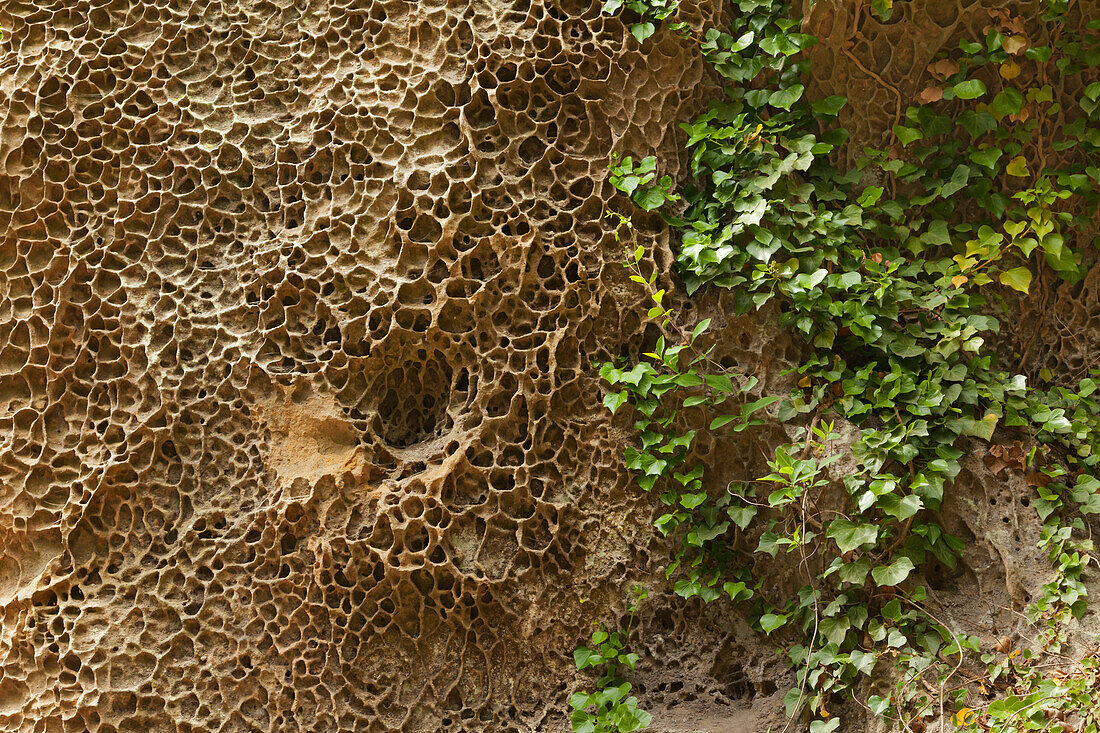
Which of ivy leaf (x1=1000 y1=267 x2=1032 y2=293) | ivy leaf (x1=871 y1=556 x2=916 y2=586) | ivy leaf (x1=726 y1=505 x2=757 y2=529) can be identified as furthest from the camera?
ivy leaf (x1=1000 y1=267 x2=1032 y2=293)

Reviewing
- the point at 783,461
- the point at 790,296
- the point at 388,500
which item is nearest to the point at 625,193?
the point at 790,296

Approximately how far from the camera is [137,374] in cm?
291

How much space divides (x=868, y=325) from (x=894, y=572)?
877 mm

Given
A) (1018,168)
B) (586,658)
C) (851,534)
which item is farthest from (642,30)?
(586,658)

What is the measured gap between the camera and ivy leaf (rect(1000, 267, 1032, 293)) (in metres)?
2.93

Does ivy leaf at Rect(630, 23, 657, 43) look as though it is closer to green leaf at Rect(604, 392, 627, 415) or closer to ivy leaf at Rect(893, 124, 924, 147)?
ivy leaf at Rect(893, 124, 924, 147)

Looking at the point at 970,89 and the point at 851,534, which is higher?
the point at 970,89

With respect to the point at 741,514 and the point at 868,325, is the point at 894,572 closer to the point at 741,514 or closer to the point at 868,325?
the point at 741,514

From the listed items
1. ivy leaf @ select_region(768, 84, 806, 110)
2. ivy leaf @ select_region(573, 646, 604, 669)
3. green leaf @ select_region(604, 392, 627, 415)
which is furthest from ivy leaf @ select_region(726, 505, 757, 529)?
ivy leaf @ select_region(768, 84, 806, 110)

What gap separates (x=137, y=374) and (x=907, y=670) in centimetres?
299

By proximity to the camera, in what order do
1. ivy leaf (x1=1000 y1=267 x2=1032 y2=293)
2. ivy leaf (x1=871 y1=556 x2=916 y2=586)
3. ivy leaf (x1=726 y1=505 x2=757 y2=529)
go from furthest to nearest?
ivy leaf (x1=1000 y1=267 x2=1032 y2=293), ivy leaf (x1=726 y1=505 x2=757 y2=529), ivy leaf (x1=871 y1=556 x2=916 y2=586)

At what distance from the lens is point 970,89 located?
294 centimetres

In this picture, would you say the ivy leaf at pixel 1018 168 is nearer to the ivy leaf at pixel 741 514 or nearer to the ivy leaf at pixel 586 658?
the ivy leaf at pixel 741 514

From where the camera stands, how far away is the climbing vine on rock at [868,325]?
269 centimetres
